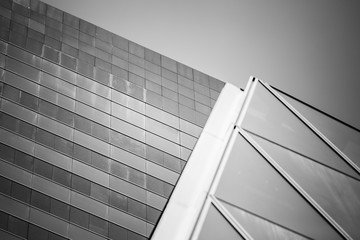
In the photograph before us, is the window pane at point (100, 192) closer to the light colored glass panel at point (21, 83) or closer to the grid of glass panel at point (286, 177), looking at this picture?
the light colored glass panel at point (21, 83)

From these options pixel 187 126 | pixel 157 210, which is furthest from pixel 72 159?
pixel 187 126

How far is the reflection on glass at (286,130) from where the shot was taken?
7.57 m

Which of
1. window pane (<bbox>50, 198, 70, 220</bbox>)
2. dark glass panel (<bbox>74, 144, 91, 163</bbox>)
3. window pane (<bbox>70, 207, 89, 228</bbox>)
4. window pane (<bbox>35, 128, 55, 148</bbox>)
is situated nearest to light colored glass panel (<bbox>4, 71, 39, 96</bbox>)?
window pane (<bbox>35, 128, 55, 148</bbox>)

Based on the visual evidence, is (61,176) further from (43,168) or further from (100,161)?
(100,161)

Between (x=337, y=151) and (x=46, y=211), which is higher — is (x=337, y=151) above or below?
above

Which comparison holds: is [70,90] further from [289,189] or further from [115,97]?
[289,189]

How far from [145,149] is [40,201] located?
10.9 feet

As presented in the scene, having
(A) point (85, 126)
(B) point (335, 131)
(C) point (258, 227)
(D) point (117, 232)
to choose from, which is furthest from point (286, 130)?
(A) point (85, 126)

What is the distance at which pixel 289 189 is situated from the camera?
7012 millimetres

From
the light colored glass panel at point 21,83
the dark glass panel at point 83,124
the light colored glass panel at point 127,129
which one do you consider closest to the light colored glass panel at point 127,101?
the light colored glass panel at point 127,129

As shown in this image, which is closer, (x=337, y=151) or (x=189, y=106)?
(x=337, y=151)

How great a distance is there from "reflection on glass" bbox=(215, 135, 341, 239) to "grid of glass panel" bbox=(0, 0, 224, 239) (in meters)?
4.47

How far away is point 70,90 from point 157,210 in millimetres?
3906

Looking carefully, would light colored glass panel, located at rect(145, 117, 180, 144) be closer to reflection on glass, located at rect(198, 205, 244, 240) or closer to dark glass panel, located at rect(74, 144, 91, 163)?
dark glass panel, located at rect(74, 144, 91, 163)
